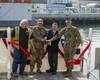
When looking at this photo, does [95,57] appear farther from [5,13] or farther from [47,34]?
[5,13]

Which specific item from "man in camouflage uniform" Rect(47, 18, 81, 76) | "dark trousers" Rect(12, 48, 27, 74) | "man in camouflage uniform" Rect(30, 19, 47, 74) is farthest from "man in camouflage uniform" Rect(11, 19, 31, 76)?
"man in camouflage uniform" Rect(47, 18, 81, 76)

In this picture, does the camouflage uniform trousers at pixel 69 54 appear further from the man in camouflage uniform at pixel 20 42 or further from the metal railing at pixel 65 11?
the metal railing at pixel 65 11

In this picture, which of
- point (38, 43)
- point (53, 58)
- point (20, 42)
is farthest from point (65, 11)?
point (20, 42)

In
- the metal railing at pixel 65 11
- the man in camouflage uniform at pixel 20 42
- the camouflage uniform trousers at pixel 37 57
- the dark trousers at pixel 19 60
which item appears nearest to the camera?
the man in camouflage uniform at pixel 20 42

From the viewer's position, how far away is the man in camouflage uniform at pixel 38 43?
414 inches

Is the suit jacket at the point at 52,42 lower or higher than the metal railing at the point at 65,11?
higher

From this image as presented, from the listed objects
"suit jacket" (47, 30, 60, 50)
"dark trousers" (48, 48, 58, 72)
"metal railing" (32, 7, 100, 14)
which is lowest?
"metal railing" (32, 7, 100, 14)

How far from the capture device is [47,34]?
10.7 metres

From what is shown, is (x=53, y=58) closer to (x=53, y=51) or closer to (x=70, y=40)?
(x=53, y=51)

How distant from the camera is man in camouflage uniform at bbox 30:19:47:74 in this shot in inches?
414

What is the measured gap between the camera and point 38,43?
10.6 m

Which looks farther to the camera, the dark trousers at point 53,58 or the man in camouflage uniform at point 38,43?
the dark trousers at point 53,58

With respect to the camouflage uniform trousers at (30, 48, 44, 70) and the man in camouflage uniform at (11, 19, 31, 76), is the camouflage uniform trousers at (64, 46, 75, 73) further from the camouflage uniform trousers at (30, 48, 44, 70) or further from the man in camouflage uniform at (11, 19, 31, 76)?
the man in camouflage uniform at (11, 19, 31, 76)

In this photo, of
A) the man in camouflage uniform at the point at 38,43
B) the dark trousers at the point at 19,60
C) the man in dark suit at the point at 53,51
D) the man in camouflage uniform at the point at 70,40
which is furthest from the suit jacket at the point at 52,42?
the dark trousers at the point at 19,60
